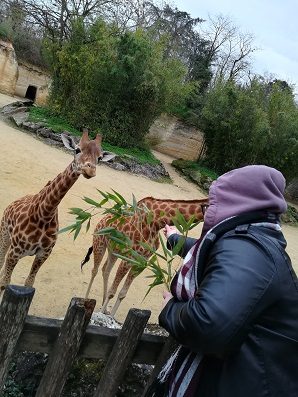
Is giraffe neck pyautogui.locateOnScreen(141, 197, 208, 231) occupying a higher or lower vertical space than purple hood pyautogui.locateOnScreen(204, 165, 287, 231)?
lower

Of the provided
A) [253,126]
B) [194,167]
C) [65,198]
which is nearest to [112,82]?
[194,167]

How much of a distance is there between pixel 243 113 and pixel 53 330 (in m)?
16.6

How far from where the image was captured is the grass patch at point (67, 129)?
580 inches

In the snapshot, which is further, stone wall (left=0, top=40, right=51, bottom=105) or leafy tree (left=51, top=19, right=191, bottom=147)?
stone wall (left=0, top=40, right=51, bottom=105)

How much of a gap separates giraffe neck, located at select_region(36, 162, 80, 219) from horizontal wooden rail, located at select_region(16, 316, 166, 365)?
1571 mm

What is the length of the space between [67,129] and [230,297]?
1440 cm

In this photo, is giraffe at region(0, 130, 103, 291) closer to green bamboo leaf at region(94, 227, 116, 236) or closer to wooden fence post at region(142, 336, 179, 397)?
green bamboo leaf at region(94, 227, 116, 236)

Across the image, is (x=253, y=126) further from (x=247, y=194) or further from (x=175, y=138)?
(x=247, y=194)

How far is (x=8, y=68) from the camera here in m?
23.6

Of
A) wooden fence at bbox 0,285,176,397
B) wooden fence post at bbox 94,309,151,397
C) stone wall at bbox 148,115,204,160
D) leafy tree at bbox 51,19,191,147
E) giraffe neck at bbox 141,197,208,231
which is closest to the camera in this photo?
wooden fence at bbox 0,285,176,397

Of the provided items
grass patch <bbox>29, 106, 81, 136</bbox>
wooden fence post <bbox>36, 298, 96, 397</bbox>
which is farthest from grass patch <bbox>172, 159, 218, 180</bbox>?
wooden fence post <bbox>36, 298, 96, 397</bbox>

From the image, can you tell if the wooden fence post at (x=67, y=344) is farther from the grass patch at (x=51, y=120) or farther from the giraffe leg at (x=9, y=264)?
the grass patch at (x=51, y=120)

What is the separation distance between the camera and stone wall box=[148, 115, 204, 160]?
22.6 meters

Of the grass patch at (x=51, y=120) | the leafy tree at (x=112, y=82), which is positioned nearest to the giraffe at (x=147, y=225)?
the grass patch at (x=51, y=120)
